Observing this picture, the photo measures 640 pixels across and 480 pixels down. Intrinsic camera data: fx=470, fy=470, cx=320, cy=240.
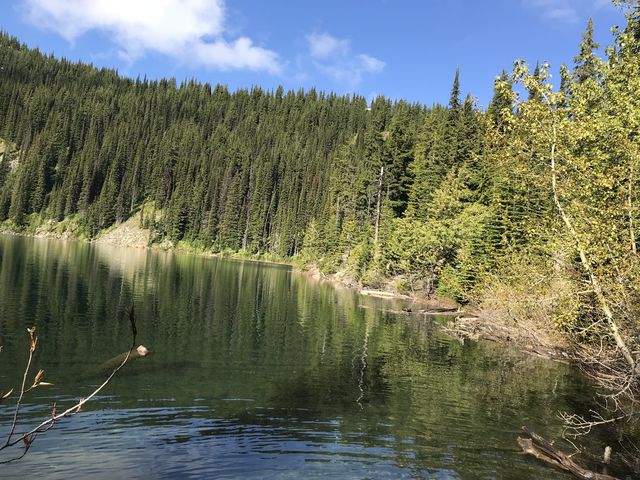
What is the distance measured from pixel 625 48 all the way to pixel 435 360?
19578mm

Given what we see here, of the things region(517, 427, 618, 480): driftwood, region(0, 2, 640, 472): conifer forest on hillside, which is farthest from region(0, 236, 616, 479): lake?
region(0, 2, 640, 472): conifer forest on hillside

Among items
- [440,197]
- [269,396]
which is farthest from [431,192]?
[269,396]

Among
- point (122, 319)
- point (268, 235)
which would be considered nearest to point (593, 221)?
point (122, 319)

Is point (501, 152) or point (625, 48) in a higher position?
point (625, 48)

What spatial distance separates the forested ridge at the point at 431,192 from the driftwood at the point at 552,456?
390 cm

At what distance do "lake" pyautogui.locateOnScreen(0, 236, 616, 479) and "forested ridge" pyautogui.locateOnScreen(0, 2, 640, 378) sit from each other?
511cm

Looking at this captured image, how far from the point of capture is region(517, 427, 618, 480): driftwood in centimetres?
1377

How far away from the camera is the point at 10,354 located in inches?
898

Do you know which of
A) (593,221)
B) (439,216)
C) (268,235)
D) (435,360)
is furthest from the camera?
(268,235)

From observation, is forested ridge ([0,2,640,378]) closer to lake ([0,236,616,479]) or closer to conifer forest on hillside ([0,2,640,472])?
conifer forest on hillside ([0,2,640,472])

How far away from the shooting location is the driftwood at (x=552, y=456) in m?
13.8

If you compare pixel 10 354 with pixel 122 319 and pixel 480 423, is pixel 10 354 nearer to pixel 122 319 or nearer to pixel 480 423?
pixel 122 319

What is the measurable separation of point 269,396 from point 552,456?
1112cm

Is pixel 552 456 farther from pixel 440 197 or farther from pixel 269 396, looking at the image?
pixel 440 197
